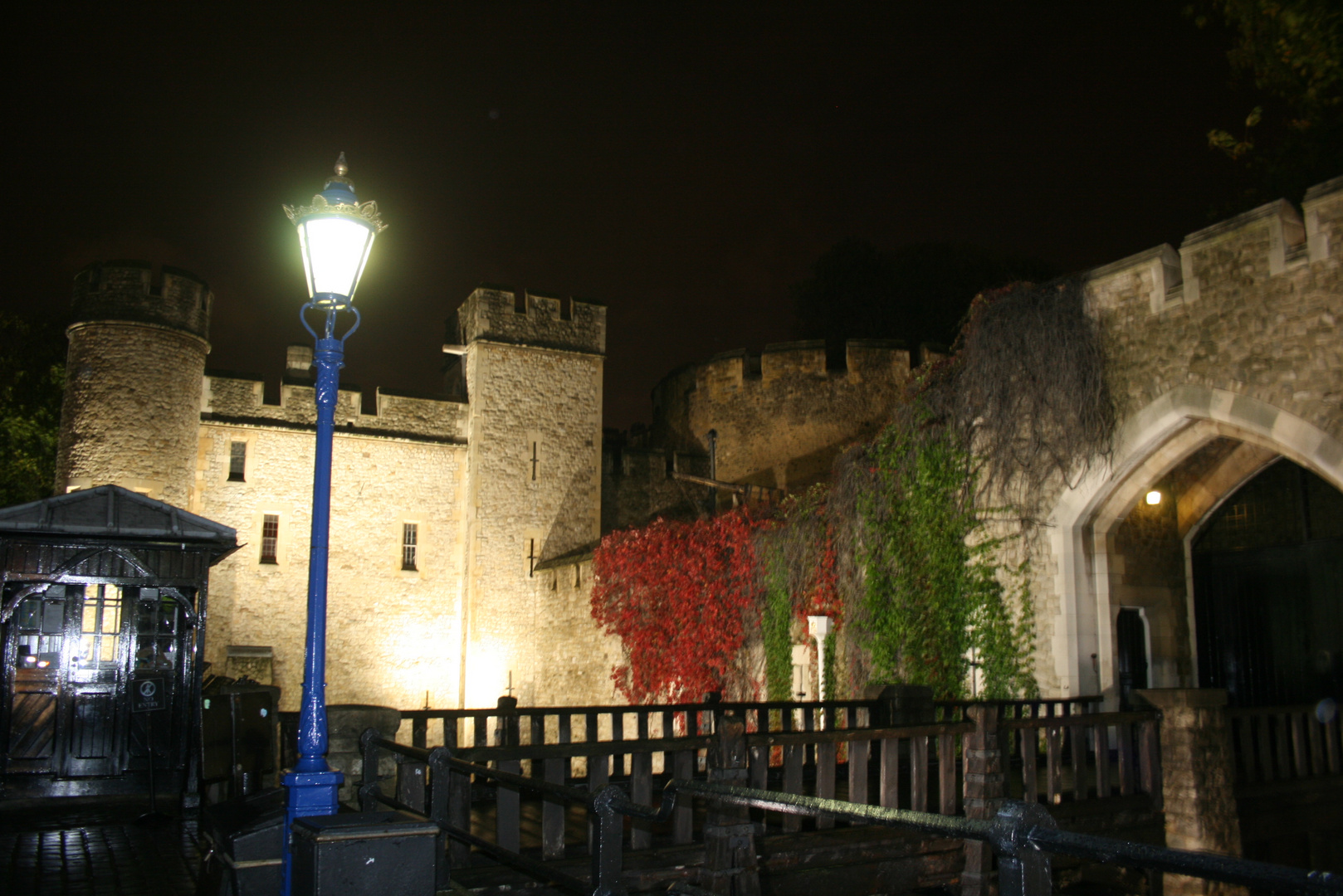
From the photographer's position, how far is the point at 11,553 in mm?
7754

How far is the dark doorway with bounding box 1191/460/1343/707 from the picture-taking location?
10.9m

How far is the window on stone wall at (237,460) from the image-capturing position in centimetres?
1778

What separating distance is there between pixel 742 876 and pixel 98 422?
15278 millimetres

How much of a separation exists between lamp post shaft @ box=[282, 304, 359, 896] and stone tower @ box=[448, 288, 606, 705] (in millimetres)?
13142

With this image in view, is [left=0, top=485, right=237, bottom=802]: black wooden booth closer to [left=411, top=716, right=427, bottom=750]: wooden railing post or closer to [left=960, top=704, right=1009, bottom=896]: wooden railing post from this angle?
[left=411, top=716, right=427, bottom=750]: wooden railing post

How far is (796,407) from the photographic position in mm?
20875

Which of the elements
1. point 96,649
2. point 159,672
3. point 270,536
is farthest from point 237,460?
point 159,672

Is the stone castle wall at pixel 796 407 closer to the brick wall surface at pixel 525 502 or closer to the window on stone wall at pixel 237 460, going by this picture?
the brick wall surface at pixel 525 502

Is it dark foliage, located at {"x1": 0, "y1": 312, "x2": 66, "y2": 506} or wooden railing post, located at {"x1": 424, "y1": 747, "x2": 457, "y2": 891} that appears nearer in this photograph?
wooden railing post, located at {"x1": 424, "y1": 747, "x2": 457, "y2": 891}

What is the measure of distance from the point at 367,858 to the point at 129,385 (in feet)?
50.3

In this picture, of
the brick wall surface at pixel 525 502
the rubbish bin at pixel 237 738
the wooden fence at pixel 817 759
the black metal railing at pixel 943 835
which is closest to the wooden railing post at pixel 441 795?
the black metal railing at pixel 943 835

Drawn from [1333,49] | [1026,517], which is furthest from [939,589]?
[1333,49]

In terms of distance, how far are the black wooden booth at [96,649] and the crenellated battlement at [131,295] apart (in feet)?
32.1

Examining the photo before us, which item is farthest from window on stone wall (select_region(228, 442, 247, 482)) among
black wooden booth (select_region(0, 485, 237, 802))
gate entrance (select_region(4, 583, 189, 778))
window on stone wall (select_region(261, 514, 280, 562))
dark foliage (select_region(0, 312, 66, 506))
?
black wooden booth (select_region(0, 485, 237, 802))
